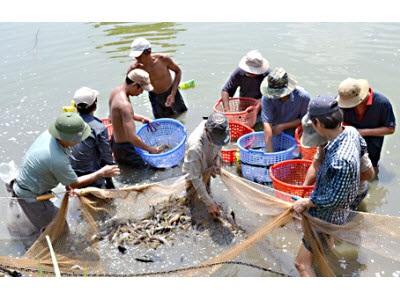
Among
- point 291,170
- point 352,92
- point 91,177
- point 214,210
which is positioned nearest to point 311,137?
point 352,92

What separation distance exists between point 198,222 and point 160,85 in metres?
3.04

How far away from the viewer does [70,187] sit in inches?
181

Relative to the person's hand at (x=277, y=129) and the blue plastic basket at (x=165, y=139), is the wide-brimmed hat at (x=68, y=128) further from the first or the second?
the person's hand at (x=277, y=129)

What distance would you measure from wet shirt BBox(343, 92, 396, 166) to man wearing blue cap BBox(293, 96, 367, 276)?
4.60 feet

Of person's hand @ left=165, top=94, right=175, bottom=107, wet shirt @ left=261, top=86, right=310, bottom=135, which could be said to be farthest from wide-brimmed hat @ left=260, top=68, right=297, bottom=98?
person's hand @ left=165, top=94, right=175, bottom=107

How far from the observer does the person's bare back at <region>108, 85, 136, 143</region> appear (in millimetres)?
5660

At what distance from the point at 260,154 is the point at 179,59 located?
209 inches

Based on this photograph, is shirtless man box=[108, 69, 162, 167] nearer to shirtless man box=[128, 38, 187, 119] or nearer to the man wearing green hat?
shirtless man box=[128, 38, 187, 119]

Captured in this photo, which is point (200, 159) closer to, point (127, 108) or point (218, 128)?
point (218, 128)

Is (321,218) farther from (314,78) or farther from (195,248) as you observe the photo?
(314,78)

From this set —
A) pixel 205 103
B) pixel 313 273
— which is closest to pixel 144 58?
pixel 205 103

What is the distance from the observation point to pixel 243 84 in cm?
684

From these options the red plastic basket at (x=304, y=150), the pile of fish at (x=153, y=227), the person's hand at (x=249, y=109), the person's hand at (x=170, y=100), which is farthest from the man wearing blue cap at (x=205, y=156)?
the person's hand at (x=170, y=100)

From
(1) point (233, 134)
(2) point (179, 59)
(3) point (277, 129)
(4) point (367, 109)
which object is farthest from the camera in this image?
(2) point (179, 59)
